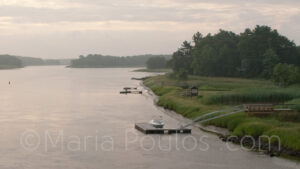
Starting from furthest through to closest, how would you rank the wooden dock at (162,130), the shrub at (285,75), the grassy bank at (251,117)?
1. the shrub at (285,75)
2. the wooden dock at (162,130)
3. the grassy bank at (251,117)

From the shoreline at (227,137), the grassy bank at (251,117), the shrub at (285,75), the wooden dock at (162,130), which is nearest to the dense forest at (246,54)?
the shrub at (285,75)

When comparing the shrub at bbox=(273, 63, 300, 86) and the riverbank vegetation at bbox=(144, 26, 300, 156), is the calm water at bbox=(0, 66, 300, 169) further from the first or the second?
the shrub at bbox=(273, 63, 300, 86)

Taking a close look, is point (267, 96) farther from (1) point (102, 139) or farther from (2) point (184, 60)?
(2) point (184, 60)

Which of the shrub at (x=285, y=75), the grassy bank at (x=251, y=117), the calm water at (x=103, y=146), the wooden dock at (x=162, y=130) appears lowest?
the calm water at (x=103, y=146)

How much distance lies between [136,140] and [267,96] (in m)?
25.6

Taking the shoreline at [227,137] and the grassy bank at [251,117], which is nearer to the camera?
the shoreline at [227,137]

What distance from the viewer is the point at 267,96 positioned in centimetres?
6738

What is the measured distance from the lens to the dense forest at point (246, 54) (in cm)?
12094

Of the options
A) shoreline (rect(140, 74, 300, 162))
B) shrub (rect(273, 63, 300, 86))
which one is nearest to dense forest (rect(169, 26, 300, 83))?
shrub (rect(273, 63, 300, 86))

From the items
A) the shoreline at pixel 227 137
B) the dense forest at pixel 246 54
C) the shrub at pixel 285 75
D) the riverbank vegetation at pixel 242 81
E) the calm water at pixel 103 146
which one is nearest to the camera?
the calm water at pixel 103 146

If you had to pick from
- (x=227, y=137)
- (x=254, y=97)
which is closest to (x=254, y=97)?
(x=254, y=97)

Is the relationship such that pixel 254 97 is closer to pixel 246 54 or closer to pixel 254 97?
pixel 254 97

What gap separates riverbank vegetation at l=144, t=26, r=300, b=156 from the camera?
5112 cm

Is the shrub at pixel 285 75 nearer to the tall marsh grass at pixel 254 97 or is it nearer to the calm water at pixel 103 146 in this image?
the tall marsh grass at pixel 254 97
